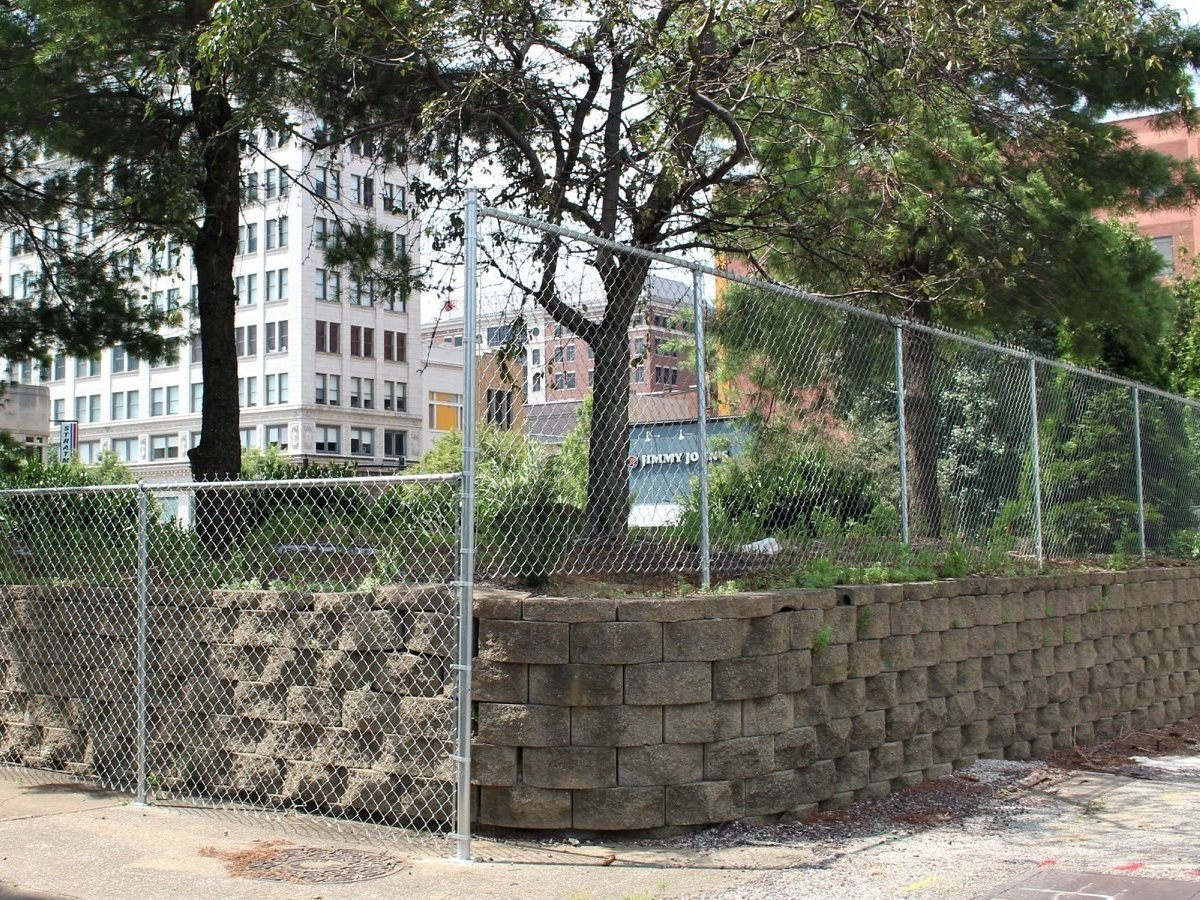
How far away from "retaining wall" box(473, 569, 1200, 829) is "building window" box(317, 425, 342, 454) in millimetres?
56915

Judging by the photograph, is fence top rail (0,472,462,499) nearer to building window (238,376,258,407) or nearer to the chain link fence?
the chain link fence

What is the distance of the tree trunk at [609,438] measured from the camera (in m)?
6.65

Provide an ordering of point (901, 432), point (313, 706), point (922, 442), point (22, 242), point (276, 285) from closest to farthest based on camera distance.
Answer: point (313, 706) → point (901, 432) → point (922, 442) → point (22, 242) → point (276, 285)

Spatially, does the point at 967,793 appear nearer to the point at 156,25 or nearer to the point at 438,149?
the point at 438,149

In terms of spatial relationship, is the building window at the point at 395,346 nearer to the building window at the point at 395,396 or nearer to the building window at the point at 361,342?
the building window at the point at 361,342

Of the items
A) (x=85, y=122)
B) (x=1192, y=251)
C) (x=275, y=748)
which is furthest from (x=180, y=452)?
(x=275, y=748)

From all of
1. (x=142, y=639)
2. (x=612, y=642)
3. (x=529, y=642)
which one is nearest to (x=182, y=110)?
(x=142, y=639)

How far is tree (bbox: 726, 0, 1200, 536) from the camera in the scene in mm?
9414

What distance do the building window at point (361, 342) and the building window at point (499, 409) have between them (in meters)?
59.6

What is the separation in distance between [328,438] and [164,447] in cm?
1077

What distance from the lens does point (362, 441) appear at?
6519 cm

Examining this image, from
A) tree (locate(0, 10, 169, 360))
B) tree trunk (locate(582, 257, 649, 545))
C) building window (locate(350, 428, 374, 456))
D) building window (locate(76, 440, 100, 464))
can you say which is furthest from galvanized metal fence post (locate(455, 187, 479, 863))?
building window (locate(76, 440, 100, 464))

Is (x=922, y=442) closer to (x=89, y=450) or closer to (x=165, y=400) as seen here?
(x=165, y=400)

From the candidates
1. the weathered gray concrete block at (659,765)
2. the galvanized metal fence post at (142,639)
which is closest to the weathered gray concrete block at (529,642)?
the weathered gray concrete block at (659,765)
